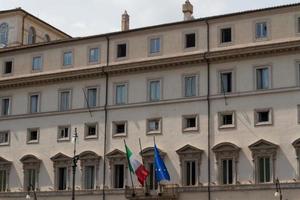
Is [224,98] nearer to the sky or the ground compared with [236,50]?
nearer to the ground

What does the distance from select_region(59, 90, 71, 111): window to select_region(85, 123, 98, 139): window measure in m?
2.60

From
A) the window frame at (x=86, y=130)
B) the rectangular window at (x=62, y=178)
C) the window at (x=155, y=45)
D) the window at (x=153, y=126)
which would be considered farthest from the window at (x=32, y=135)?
the window at (x=155, y=45)

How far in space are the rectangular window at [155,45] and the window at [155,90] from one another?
2.47 metres

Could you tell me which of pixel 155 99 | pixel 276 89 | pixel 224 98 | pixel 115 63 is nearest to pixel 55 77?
pixel 115 63

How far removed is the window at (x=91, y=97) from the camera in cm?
5903

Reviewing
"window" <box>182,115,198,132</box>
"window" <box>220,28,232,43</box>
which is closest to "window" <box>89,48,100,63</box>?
"window" <box>182,115,198,132</box>

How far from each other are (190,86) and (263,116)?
6359 millimetres

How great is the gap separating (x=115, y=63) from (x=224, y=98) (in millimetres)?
10167

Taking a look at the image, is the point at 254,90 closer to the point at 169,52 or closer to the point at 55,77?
the point at 169,52

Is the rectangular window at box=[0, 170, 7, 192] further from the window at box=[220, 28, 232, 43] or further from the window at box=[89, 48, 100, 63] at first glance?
the window at box=[220, 28, 232, 43]

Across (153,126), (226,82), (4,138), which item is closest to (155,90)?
(153,126)

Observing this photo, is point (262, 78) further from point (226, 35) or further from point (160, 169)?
point (160, 169)

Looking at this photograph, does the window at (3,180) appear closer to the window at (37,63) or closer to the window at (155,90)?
the window at (37,63)

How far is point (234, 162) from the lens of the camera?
52.1 metres
